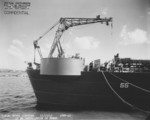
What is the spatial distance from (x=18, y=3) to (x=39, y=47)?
6026mm

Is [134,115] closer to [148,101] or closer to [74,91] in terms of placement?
[148,101]

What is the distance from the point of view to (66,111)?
39.4 feet

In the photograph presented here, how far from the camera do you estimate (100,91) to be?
11883mm

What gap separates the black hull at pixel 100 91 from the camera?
11539 millimetres

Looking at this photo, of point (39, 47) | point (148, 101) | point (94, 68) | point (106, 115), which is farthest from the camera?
point (39, 47)

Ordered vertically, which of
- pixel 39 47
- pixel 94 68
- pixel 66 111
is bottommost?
pixel 66 111

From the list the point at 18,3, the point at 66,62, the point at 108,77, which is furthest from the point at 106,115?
the point at 18,3

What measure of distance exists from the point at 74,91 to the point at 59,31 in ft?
→ 19.4

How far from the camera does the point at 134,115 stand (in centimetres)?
1098

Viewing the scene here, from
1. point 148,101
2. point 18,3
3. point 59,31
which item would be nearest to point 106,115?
point 148,101

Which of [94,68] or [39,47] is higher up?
[39,47]

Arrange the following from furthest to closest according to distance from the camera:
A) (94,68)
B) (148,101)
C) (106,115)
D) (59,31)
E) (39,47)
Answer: (39,47)
(59,31)
(94,68)
(148,101)
(106,115)

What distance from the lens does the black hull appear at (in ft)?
37.9

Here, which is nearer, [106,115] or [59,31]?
[106,115]
